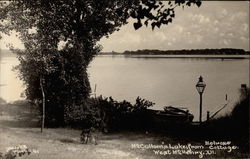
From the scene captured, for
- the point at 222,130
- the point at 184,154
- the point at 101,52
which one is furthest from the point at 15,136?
the point at 222,130

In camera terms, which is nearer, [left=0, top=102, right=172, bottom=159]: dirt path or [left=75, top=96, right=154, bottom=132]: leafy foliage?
[left=0, top=102, right=172, bottom=159]: dirt path

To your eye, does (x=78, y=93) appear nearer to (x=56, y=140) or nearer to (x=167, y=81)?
(x=56, y=140)

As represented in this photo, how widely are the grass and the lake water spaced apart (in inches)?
23.0

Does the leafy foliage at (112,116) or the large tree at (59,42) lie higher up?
the large tree at (59,42)

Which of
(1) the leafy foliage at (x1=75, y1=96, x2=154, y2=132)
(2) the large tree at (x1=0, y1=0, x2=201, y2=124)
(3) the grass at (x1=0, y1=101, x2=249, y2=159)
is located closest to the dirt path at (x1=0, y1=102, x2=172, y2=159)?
(3) the grass at (x1=0, y1=101, x2=249, y2=159)

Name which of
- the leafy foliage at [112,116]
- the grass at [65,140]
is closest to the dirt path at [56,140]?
the grass at [65,140]

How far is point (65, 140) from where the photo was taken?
29.2 ft

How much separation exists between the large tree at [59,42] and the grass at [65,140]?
0.51 metres

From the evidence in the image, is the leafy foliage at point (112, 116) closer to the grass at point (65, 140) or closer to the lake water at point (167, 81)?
the grass at point (65, 140)

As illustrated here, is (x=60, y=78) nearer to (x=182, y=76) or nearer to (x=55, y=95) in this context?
(x=55, y=95)

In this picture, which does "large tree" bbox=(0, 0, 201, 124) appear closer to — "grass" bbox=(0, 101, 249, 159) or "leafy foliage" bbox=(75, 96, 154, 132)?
"leafy foliage" bbox=(75, 96, 154, 132)

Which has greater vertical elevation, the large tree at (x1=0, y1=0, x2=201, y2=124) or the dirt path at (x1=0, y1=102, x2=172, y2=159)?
the large tree at (x1=0, y1=0, x2=201, y2=124)

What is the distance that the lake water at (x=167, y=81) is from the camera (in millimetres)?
12008

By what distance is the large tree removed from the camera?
27.0ft
